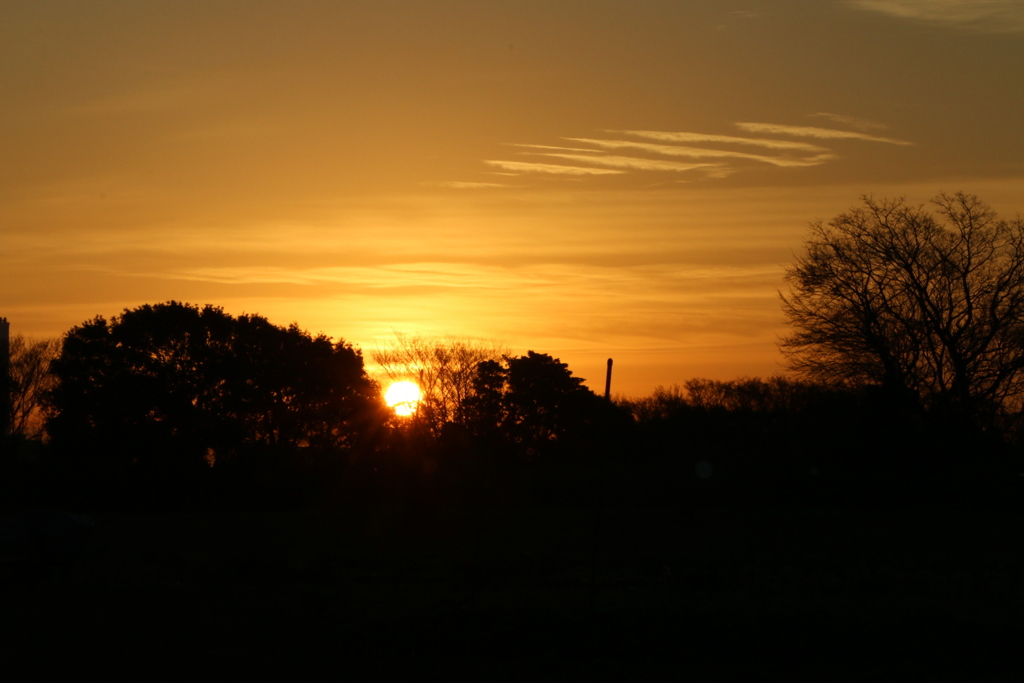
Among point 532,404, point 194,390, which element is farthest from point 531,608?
point 532,404

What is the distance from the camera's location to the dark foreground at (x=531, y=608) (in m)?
9.34

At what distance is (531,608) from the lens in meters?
11.4

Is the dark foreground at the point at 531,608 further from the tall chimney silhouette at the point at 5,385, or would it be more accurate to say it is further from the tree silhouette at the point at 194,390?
the tall chimney silhouette at the point at 5,385

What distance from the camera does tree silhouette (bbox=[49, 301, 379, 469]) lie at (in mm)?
41125

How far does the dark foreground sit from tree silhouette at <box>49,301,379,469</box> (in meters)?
18.6

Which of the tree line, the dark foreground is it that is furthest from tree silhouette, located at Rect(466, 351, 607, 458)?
the dark foreground

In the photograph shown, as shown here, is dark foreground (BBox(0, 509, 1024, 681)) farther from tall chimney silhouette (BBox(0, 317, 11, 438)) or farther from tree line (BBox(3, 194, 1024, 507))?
tall chimney silhouette (BBox(0, 317, 11, 438))

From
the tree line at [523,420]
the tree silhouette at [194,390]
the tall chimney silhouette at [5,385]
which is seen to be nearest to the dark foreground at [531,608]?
the tree line at [523,420]

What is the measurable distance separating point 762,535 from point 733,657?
15.8m

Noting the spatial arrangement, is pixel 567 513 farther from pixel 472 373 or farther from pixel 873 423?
pixel 472 373

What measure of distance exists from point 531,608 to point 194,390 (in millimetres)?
33807

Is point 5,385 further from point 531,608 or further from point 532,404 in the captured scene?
point 531,608

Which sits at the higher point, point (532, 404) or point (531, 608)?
point (532, 404)

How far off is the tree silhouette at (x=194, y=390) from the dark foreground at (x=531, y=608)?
18611mm
